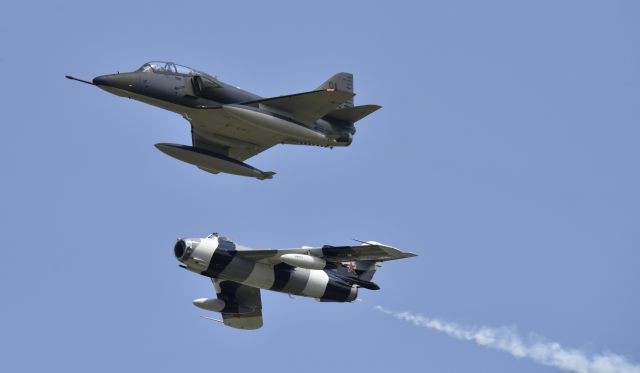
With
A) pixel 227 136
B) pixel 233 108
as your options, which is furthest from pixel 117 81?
pixel 227 136

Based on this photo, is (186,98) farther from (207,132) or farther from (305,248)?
(305,248)

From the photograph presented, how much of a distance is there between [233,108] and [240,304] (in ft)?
28.8

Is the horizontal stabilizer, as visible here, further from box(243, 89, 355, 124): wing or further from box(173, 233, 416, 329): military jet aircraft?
box(173, 233, 416, 329): military jet aircraft

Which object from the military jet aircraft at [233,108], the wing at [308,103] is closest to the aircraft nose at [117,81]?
the military jet aircraft at [233,108]

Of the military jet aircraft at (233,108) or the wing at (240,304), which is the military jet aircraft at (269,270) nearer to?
the wing at (240,304)

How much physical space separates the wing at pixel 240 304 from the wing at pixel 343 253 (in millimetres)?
4226

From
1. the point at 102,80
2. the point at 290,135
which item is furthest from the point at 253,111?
the point at 102,80

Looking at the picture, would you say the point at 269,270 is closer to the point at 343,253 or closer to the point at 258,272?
the point at 258,272

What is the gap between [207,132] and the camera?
194ft

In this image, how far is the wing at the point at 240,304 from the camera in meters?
58.3

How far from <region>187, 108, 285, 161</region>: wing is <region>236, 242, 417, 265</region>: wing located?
610cm

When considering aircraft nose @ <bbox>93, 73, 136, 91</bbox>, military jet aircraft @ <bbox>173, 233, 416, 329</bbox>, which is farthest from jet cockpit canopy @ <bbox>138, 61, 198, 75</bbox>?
military jet aircraft @ <bbox>173, 233, 416, 329</bbox>

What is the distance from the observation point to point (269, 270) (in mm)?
55156

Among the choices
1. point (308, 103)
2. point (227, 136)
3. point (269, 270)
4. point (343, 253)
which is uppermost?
point (308, 103)
